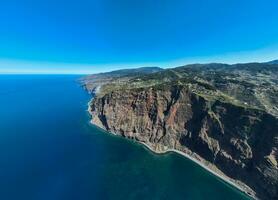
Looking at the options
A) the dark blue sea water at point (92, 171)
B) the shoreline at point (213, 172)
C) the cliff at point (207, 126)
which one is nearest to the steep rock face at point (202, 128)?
the cliff at point (207, 126)

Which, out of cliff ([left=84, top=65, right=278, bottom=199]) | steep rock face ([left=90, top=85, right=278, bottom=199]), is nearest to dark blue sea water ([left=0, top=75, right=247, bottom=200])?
cliff ([left=84, top=65, right=278, bottom=199])

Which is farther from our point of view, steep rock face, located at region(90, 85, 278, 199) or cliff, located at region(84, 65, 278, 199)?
cliff, located at region(84, 65, 278, 199)

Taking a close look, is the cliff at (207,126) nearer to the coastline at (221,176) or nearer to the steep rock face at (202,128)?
the steep rock face at (202,128)

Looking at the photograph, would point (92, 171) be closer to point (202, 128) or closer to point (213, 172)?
point (213, 172)

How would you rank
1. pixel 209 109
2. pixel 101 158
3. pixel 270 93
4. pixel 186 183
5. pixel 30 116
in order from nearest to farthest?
pixel 186 183
pixel 101 158
pixel 209 109
pixel 270 93
pixel 30 116

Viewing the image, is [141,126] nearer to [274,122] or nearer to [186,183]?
[186,183]

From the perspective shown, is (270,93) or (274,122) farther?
(270,93)

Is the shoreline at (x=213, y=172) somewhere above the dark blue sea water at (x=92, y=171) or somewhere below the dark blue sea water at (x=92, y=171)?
below

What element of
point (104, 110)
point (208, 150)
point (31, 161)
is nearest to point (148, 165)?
point (208, 150)

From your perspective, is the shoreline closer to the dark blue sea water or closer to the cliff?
the cliff
